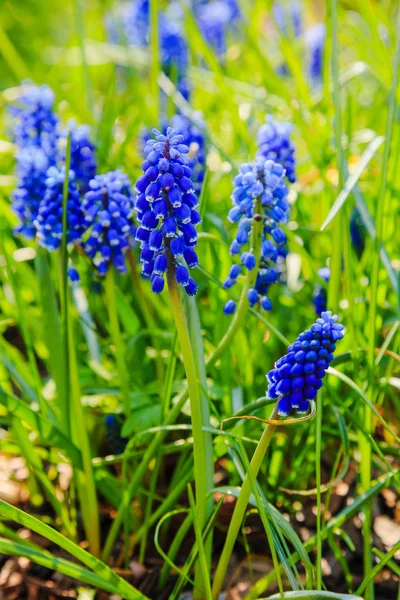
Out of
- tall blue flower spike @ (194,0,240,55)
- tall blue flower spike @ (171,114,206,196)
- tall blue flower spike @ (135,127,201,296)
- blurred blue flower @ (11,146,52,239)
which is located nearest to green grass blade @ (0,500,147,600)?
tall blue flower spike @ (135,127,201,296)

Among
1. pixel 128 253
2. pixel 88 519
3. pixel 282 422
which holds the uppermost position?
pixel 128 253

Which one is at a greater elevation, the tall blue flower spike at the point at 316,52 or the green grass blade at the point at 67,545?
the tall blue flower spike at the point at 316,52

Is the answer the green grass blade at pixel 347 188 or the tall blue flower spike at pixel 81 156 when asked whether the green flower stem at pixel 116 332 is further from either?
the green grass blade at pixel 347 188

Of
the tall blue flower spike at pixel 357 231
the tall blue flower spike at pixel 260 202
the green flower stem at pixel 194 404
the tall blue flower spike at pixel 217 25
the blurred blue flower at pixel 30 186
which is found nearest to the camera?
the green flower stem at pixel 194 404

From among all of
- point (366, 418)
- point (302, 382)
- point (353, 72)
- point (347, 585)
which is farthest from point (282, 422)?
point (353, 72)

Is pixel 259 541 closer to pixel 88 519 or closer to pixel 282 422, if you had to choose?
pixel 88 519

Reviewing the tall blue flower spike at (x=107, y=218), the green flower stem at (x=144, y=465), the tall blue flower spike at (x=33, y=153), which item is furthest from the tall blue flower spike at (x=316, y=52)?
the green flower stem at (x=144, y=465)
